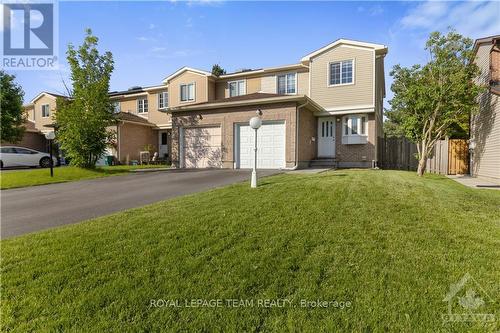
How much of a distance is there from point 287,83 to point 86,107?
472 inches

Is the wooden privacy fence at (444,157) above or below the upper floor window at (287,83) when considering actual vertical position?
below

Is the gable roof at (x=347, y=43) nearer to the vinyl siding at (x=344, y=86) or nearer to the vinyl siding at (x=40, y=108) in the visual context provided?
the vinyl siding at (x=344, y=86)

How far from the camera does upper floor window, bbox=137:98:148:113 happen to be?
1000 inches

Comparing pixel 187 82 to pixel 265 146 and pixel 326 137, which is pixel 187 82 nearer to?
pixel 265 146

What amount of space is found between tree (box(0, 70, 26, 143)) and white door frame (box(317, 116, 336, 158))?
75.5 feet

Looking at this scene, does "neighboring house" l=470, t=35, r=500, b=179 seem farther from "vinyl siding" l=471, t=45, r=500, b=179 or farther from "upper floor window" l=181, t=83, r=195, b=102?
"upper floor window" l=181, t=83, r=195, b=102

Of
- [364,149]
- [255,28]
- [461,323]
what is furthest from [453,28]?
[461,323]

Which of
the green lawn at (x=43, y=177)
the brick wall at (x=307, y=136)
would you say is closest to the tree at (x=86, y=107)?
the green lawn at (x=43, y=177)

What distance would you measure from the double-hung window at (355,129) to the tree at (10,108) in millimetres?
24357

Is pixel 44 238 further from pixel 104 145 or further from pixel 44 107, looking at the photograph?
pixel 44 107

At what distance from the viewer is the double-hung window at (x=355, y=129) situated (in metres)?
15.3

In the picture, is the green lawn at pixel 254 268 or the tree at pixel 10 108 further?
the tree at pixel 10 108
